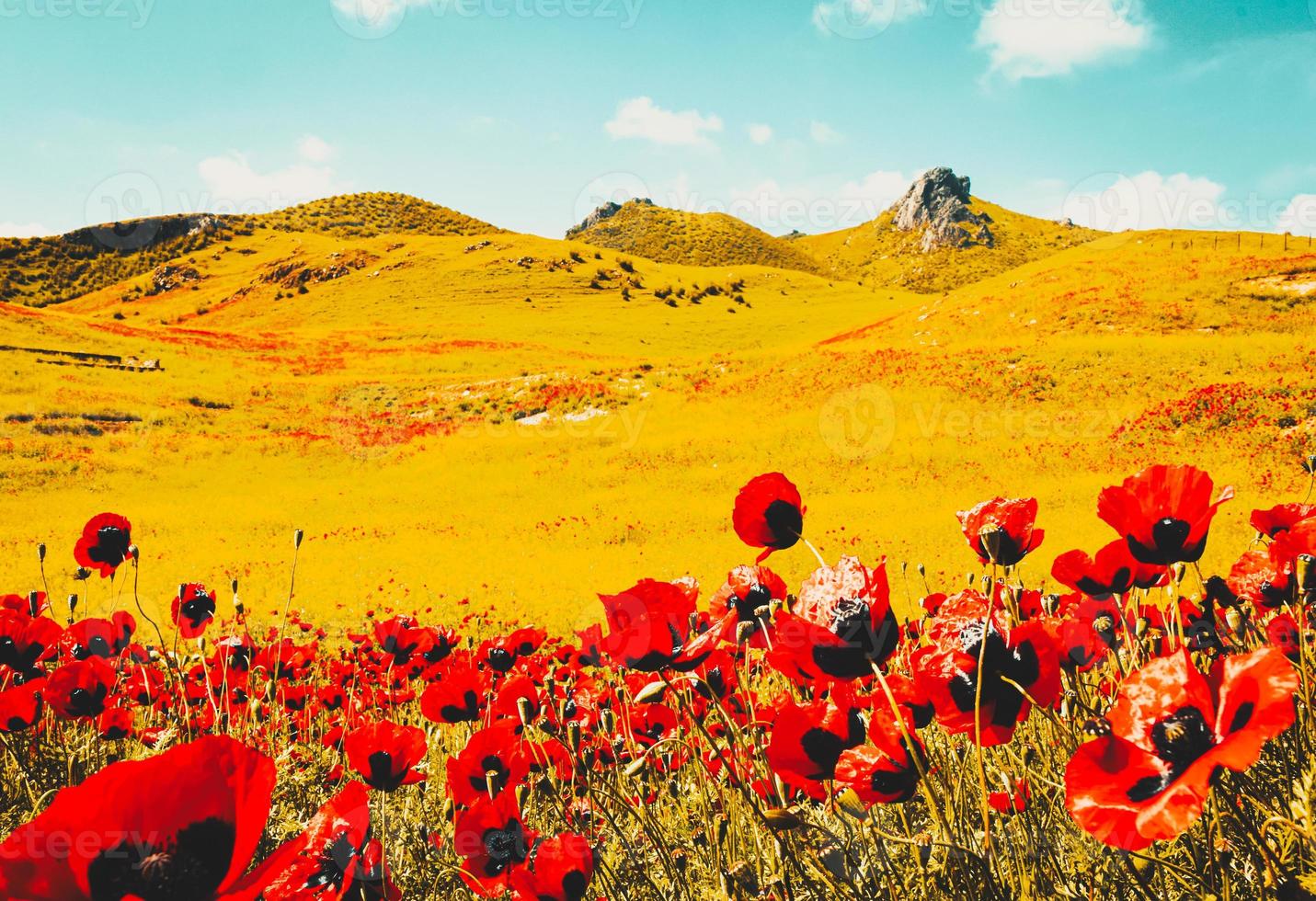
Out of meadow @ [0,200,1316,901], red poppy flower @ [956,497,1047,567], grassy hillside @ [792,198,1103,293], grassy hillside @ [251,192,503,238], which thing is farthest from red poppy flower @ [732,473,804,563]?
grassy hillside @ [251,192,503,238]

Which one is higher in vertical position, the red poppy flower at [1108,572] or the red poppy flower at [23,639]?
the red poppy flower at [1108,572]

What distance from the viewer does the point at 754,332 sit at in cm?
5841

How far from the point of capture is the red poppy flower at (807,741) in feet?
4.79

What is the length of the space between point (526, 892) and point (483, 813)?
33cm

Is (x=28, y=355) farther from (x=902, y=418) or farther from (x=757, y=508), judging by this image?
(x=757, y=508)

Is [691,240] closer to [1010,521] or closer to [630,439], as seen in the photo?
[630,439]

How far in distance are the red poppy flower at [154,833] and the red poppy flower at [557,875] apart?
88cm

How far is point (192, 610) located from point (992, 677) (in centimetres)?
351

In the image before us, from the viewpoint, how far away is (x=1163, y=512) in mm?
1317

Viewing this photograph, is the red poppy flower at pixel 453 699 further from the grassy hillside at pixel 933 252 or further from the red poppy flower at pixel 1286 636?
the grassy hillside at pixel 933 252

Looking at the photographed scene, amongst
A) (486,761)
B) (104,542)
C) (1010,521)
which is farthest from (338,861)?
(104,542)

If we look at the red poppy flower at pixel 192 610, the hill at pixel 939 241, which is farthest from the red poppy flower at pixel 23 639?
the hill at pixel 939 241

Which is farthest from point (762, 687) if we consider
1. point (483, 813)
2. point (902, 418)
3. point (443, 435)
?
point (443, 435)

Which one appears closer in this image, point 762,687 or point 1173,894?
point 1173,894
